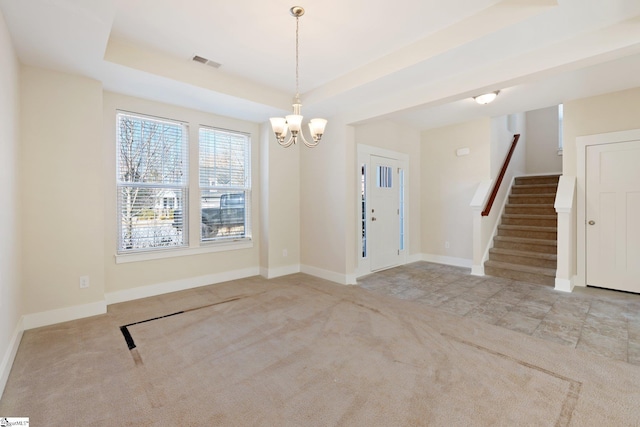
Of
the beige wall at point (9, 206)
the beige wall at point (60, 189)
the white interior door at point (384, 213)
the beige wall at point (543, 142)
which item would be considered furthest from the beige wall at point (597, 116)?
the beige wall at point (9, 206)

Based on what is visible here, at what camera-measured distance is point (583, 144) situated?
4035 millimetres

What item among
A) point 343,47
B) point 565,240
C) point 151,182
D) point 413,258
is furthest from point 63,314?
point 565,240

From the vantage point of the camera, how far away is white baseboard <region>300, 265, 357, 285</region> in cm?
446

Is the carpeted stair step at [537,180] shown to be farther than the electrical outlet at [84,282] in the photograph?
Yes

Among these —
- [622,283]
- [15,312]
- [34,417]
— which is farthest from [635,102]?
[15,312]

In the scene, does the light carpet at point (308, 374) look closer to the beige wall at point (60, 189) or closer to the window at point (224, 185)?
the beige wall at point (60, 189)

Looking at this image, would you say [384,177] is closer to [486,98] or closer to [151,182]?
[486,98]

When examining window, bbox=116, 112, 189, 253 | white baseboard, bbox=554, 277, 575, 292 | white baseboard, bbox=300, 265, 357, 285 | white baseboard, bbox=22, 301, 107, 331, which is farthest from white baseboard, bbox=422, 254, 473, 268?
white baseboard, bbox=22, 301, 107, 331

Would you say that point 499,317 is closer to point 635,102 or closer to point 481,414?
point 481,414

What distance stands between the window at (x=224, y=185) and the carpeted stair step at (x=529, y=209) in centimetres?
491

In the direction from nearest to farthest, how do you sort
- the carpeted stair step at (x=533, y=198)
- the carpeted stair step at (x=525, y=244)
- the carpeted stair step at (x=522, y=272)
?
the carpeted stair step at (x=522, y=272) → the carpeted stair step at (x=525, y=244) → the carpeted stair step at (x=533, y=198)

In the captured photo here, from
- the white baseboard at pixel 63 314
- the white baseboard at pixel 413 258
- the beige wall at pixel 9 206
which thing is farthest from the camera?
the white baseboard at pixel 413 258

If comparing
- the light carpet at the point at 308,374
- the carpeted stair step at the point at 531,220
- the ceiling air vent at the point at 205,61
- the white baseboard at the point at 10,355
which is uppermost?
the ceiling air vent at the point at 205,61

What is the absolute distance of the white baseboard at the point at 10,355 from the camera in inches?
77.7
